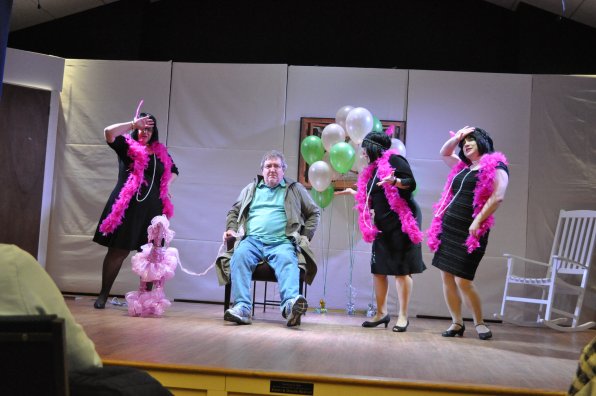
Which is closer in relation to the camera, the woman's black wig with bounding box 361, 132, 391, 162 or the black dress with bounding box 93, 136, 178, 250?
the woman's black wig with bounding box 361, 132, 391, 162

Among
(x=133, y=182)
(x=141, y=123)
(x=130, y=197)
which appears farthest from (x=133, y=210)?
(x=141, y=123)

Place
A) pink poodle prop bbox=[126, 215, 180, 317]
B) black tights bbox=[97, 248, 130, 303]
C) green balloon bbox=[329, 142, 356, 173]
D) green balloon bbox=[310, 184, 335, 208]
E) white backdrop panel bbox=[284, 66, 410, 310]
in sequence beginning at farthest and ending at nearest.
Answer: white backdrop panel bbox=[284, 66, 410, 310]
green balloon bbox=[310, 184, 335, 208]
green balloon bbox=[329, 142, 356, 173]
black tights bbox=[97, 248, 130, 303]
pink poodle prop bbox=[126, 215, 180, 317]

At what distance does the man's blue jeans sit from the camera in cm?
427

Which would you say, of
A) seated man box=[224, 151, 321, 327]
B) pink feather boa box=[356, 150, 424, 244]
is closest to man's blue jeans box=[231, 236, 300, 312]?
seated man box=[224, 151, 321, 327]

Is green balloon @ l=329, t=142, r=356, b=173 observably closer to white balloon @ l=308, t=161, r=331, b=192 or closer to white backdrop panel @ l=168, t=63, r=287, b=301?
white balloon @ l=308, t=161, r=331, b=192

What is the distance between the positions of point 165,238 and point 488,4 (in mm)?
4087

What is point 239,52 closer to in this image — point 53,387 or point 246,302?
point 246,302

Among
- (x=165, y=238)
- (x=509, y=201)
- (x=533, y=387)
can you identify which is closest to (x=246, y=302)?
(x=165, y=238)

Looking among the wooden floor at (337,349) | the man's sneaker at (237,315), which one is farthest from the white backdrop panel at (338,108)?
the man's sneaker at (237,315)

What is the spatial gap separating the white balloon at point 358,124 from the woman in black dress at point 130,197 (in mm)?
1494

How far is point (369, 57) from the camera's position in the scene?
677cm

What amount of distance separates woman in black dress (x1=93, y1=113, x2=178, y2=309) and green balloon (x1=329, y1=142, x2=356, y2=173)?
1321 mm

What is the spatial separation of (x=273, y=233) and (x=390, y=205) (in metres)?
0.82

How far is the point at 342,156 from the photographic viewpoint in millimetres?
5270
